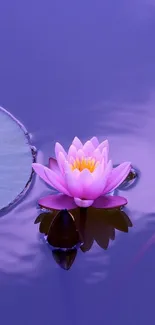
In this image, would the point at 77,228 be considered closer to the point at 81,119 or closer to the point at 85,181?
the point at 85,181

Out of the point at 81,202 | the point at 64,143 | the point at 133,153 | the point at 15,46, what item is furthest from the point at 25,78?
the point at 81,202

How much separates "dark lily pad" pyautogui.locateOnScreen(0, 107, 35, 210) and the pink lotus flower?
0.08 metres

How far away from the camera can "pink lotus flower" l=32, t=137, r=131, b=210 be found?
1.71m

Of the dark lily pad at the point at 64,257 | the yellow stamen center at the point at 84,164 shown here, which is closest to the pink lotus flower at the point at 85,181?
the yellow stamen center at the point at 84,164

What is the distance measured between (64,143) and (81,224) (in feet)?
1.13

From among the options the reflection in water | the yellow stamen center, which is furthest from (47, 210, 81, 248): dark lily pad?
the yellow stamen center

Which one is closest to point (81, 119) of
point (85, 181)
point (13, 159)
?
point (13, 159)

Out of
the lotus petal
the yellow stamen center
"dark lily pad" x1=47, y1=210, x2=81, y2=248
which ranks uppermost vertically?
the yellow stamen center

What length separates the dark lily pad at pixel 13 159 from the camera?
180cm

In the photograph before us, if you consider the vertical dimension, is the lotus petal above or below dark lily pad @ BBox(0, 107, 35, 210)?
below

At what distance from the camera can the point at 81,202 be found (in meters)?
1.74

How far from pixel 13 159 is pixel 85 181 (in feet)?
0.96

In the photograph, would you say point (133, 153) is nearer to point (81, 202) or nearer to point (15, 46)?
point (81, 202)

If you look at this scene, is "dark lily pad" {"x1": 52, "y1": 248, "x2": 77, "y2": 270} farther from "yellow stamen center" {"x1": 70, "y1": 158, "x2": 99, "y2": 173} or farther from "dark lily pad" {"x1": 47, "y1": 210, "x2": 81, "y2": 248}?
"yellow stamen center" {"x1": 70, "y1": 158, "x2": 99, "y2": 173}
